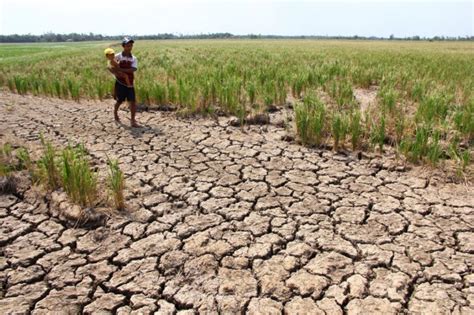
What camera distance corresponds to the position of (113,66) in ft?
18.3

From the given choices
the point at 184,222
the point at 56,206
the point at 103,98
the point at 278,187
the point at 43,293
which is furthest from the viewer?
the point at 103,98

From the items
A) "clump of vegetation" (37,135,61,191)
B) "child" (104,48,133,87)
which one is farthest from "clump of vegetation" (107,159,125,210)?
"child" (104,48,133,87)

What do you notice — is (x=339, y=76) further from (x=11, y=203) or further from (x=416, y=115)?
(x=11, y=203)

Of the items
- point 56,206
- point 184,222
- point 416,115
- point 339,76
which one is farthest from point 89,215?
Result: point 339,76

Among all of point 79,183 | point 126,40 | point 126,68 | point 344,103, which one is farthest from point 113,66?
point 344,103

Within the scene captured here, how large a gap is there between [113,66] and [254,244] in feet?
13.3

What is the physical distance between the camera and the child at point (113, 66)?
17.6 feet

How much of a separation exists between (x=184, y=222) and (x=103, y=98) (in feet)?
19.7

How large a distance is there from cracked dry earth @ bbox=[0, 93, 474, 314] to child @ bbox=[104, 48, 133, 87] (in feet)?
5.33

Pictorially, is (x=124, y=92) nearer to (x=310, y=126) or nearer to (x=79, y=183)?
(x=79, y=183)

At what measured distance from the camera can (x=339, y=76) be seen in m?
9.69

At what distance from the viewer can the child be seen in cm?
536

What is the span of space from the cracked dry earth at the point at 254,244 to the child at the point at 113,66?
162 cm

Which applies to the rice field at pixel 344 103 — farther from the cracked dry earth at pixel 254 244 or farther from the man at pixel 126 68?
the man at pixel 126 68
